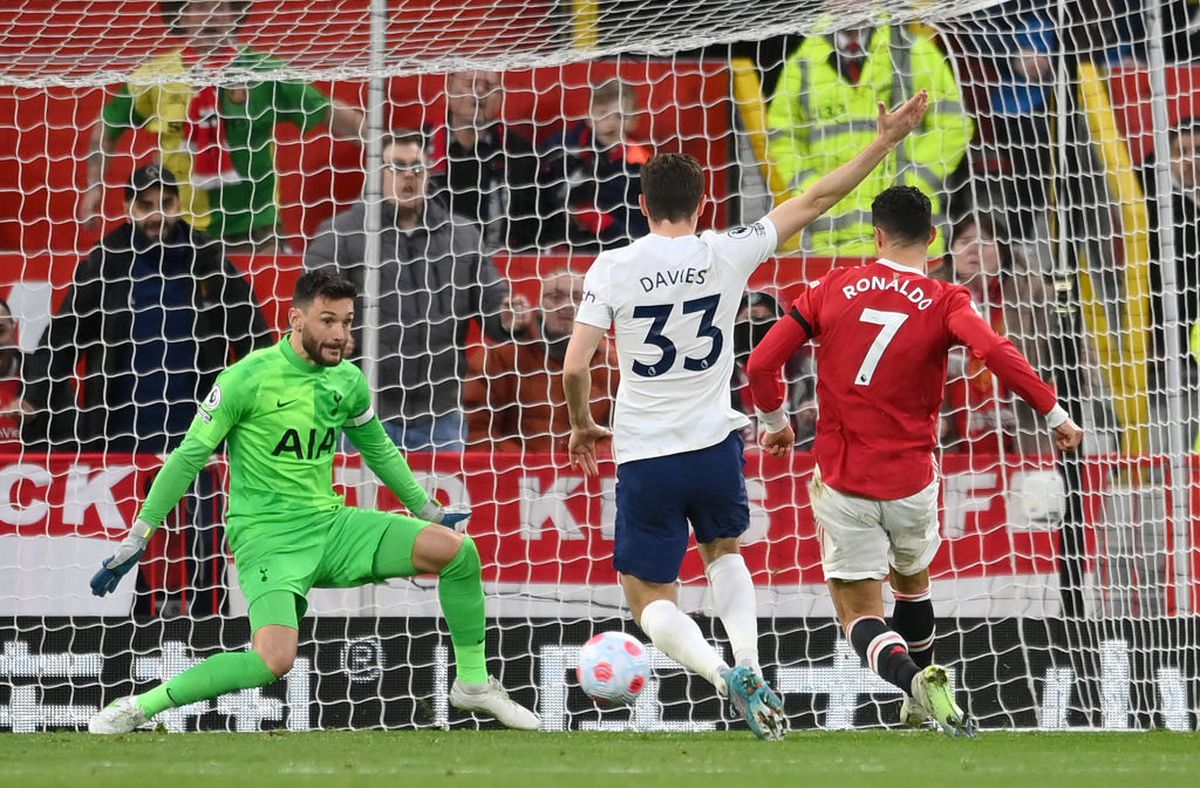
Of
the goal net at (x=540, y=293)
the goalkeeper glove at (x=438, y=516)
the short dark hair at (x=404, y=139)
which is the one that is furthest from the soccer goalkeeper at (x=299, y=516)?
the short dark hair at (x=404, y=139)

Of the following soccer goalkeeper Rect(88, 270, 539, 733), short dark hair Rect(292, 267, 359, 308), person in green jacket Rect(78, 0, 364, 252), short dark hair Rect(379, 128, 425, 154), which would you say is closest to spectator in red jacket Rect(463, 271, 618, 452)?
short dark hair Rect(379, 128, 425, 154)

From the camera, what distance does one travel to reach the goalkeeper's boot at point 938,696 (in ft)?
17.6

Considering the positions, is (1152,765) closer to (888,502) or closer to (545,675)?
(888,502)

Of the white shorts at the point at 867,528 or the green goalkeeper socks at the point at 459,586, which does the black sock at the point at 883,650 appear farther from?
the green goalkeeper socks at the point at 459,586

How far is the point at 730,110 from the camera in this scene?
338 inches

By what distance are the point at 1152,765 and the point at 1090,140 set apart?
3.62 meters

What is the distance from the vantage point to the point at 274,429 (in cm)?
620

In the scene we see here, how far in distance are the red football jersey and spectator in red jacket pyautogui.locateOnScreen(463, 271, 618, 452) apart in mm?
2422

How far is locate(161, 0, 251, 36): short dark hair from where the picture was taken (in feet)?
27.1

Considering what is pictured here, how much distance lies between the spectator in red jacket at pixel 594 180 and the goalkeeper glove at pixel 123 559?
9.99ft

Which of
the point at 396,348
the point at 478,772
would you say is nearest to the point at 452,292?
the point at 396,348

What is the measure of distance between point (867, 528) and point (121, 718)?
255 centimetres

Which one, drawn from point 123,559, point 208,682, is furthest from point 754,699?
point 123,559

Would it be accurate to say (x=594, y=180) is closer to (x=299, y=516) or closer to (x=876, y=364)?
(x=299, y=516)
